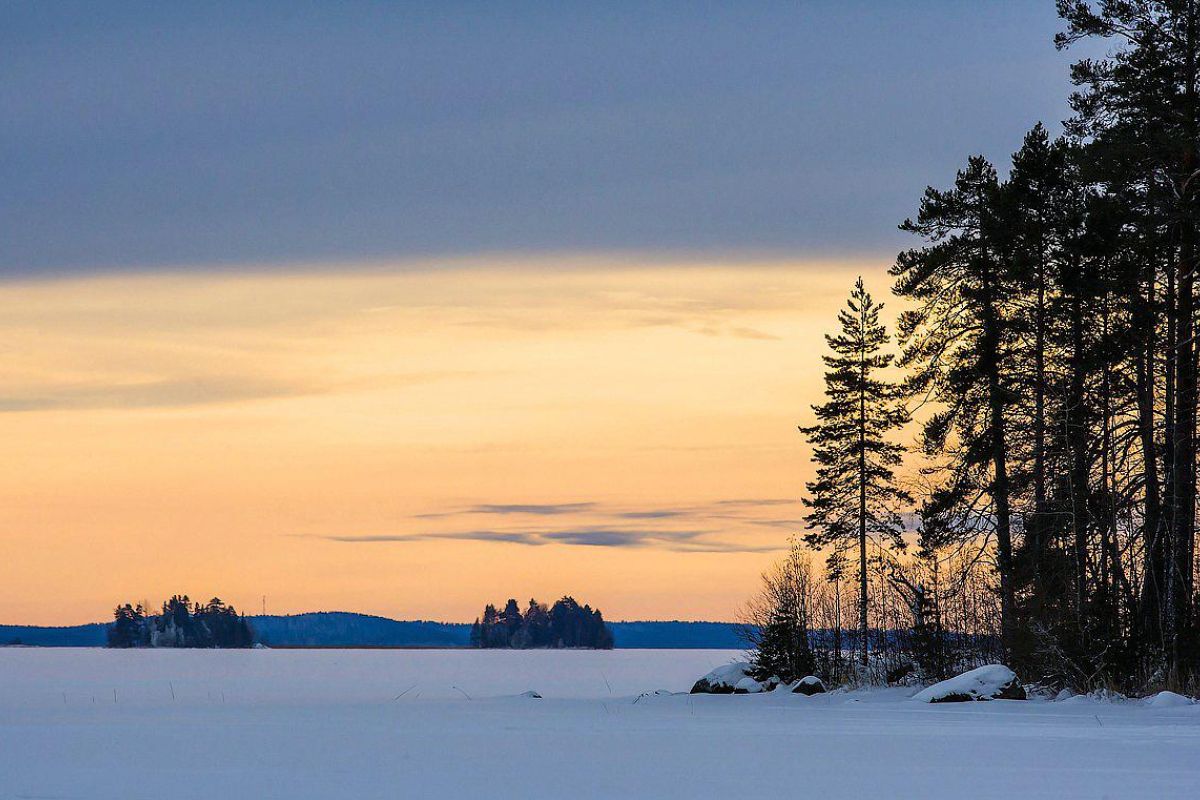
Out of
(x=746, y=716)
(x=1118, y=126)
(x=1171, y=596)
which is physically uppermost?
(x=1118, y=126)

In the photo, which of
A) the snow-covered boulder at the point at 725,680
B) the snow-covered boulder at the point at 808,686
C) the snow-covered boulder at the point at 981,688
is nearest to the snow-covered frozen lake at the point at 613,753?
the snow-covered boulder at the point at 981,688

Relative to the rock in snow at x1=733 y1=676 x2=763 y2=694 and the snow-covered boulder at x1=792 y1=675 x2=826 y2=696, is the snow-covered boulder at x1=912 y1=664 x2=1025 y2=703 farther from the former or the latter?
the rock in snow at x1=733 y1=676 x2=763 y2=694

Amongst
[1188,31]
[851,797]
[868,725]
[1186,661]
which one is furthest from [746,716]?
[1188,31]

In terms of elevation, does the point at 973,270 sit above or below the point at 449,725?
above

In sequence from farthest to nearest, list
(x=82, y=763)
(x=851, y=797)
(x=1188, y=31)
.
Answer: (x=1188, y=31)
(x=82, y=763)
(x=851, y=797)

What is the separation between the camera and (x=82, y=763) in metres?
15.9

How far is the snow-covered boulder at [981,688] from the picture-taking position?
94.6 feet

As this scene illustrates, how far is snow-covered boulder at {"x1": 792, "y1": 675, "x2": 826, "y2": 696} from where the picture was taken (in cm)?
3738

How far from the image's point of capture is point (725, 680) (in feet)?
133

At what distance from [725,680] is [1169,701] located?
664 inches

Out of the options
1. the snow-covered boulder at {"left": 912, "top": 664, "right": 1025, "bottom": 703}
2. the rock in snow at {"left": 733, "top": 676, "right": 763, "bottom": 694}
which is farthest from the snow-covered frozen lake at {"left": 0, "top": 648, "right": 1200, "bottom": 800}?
the rock in snow at {"left": 733, "top": 676, "right": 763, "bottom": 694}

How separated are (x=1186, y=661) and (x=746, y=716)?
891cm

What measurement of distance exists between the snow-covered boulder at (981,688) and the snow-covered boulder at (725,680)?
35.4ft

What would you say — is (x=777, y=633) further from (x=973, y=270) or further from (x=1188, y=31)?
(x=1188, y=31)
